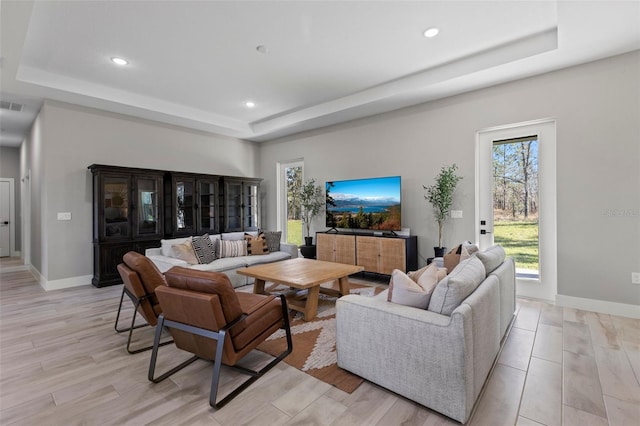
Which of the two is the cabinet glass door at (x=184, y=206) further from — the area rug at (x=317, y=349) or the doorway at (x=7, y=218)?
the doorway at (x=7, y=218)

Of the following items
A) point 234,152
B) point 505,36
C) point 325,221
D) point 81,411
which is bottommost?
point 81,411

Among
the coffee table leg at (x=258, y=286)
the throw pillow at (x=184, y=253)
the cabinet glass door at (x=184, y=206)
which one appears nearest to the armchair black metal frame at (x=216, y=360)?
the coffee table leg at (x=258, y=286)

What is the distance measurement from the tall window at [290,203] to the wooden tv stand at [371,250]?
1478mm

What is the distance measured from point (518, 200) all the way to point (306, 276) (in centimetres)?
299

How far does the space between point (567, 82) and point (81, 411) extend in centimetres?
549

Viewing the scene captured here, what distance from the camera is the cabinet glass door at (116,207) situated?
4.82 meters

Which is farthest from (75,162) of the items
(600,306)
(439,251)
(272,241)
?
(600,306)

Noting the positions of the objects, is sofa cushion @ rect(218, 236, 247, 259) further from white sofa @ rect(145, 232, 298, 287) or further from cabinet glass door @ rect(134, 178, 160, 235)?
cabinet glass door @ rect(134, 178, 160, 235)

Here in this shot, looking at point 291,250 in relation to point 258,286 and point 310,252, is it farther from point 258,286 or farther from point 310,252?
point 258,286

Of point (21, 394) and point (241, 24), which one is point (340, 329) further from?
point (241, 24)

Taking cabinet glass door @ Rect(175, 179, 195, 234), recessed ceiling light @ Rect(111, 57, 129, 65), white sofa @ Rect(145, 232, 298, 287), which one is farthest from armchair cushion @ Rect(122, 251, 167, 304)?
cabinet glass door @ Rect(175, 179, 195, 234)

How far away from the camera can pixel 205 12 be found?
2859 millimetres

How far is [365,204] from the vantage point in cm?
529

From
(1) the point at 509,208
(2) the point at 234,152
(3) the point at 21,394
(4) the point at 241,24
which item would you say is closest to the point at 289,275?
(3) the point at 21,394
